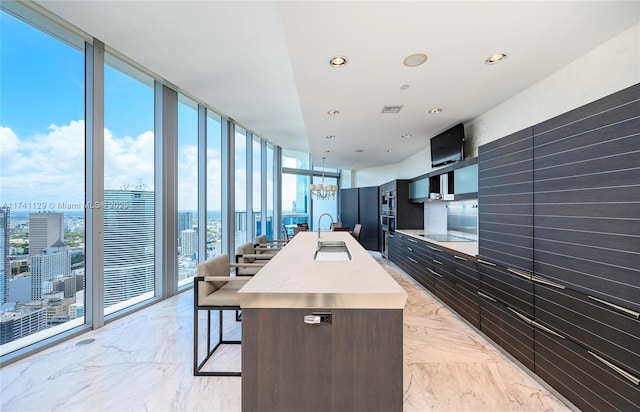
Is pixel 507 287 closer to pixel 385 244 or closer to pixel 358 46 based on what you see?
pixel 358 46

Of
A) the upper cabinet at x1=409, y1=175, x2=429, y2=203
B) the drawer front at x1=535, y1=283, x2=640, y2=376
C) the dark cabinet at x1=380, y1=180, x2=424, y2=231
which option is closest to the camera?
the drawer front at x1=535, y1=283, x2=640, y2=376

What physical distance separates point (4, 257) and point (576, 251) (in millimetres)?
4429

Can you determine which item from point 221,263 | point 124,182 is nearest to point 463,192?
point 221,263

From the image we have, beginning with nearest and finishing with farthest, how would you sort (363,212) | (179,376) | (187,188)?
(179,376), (187,188), (363,212)

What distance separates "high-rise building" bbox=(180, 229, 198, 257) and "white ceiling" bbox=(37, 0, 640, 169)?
2259 millimetres

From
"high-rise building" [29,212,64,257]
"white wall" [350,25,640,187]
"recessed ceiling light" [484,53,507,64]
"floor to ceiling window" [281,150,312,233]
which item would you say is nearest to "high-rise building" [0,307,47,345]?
"high-rise building" [29,212,64,257]

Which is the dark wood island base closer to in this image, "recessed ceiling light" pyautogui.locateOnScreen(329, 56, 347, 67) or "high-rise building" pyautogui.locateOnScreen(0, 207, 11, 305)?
"recessed ceiling light" pyautogui.locateOnScreen(329, 56, 347, 67)

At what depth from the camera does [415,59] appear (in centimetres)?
238

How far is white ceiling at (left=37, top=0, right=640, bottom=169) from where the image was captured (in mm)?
1827

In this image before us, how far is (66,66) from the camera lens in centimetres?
283

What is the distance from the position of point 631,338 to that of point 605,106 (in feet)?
4.16

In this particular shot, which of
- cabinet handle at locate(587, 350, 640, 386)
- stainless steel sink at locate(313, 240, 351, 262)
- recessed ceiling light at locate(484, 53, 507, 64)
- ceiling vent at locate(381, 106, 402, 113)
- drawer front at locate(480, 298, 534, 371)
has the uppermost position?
ceiling vent at locate(381, 106, 402, 113)

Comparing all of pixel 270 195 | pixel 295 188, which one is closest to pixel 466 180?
pixel 270 195

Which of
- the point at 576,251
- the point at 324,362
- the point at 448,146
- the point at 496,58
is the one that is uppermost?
the point at 496,58
